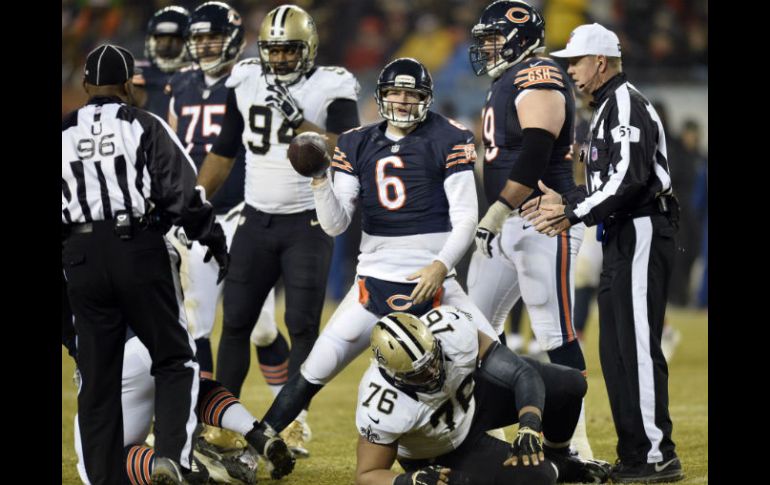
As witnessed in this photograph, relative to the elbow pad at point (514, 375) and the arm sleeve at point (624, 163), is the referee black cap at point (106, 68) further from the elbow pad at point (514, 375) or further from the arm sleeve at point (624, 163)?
the arm sleeve at point (624, 163)

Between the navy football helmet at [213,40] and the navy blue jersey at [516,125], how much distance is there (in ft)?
5.51

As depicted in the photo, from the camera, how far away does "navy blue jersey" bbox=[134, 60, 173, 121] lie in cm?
680

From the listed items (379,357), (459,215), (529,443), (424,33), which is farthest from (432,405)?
(424,33)

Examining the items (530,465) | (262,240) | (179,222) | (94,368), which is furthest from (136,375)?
(530,465)

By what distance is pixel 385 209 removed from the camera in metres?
4.73

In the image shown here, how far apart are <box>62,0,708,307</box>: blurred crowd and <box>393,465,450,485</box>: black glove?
11004 millimetres

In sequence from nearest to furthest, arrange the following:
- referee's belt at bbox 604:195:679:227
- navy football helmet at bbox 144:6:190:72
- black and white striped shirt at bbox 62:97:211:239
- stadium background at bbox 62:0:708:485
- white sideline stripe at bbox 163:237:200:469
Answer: black and white striped shirt at bbox 62:97:211:239 < white sideline stripe at bbox 163:237:200:469 < referee's belt at bbox 604:195:679:227 < navy football helmet at bbox 144:6:190:72 < stadium background at bbox 62:0:708:485

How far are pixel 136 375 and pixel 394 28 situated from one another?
1182cm

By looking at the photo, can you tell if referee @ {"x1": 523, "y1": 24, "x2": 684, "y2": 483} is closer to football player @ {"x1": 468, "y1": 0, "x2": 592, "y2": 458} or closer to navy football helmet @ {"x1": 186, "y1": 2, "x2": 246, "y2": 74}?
football player @ {"x1": 468, "y1": 0, "x2": 592, "y2": 458}

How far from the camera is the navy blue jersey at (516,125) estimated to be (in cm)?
507

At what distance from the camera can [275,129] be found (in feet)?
18.4

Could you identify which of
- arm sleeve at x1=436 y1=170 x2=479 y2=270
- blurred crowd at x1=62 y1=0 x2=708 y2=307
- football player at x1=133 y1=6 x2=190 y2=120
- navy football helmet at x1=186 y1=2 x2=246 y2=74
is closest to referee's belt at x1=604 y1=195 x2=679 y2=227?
arm sleeve at x1=436 y1=170 x2=479 y2=270

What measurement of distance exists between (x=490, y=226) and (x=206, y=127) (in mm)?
2006

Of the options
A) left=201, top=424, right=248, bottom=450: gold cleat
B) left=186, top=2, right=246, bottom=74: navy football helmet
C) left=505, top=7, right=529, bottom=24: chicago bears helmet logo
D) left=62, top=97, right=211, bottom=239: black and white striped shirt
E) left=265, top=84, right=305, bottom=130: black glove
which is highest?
left=505, top=7, right=529, bottom=24: chicago bears helmet logo
